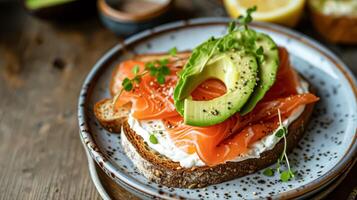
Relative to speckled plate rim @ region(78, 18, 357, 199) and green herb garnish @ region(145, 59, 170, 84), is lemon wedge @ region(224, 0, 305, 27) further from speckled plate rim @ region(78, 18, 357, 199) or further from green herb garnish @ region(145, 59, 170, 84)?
green herb garnish @ region(145, 59, 170, 84)

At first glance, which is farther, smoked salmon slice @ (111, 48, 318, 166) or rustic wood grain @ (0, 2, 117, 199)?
rustic wood grain @ (0, 2, 117, 199)

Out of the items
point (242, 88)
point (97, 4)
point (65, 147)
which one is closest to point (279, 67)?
point (242, 88)

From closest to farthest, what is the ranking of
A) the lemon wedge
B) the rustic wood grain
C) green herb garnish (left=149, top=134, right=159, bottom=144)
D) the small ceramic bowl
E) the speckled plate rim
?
the speckled plate rim → green herb garnish (left=149, top=134, right=159, bottom=144) → the rustic wood grain → the lemon wedge → the small ceramic bowl

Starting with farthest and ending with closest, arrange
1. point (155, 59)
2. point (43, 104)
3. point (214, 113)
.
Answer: point (43, 104), point (155, 59), point (214, 113)

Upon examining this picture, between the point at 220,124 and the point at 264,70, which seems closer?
the point at 220,124

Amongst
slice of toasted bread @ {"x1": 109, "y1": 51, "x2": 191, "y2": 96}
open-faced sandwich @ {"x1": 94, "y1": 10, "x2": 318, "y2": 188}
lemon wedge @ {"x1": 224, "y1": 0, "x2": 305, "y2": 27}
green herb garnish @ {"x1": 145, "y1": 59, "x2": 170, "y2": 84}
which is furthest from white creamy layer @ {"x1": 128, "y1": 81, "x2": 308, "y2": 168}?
lemon wedge @ {"x1": 224, "y1": 0, "x2": 305, "y2": 27}

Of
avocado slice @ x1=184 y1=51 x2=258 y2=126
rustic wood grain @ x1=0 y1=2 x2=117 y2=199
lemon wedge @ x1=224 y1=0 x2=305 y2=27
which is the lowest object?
rustic wood grain @ x1=0 y1=2 x2=117 y2=199

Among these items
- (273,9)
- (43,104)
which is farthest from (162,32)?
(43,104)

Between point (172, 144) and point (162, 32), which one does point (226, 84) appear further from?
point (162, 32)
